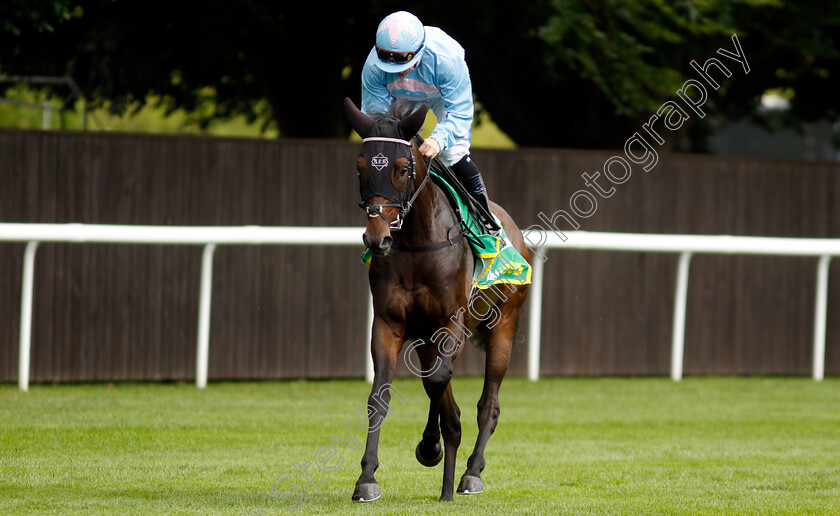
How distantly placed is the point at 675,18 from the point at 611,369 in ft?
11.6

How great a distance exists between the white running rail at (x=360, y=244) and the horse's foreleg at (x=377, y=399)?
3.53 m

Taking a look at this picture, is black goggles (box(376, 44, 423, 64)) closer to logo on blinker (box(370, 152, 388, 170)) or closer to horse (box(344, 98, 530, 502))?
horse (box(344, 98, 530, 502))

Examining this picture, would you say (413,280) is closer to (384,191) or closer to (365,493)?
(384,191)

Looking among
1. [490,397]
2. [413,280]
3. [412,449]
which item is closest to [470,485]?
[490,397]

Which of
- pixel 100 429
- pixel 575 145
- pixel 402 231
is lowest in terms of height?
pixel 100 429

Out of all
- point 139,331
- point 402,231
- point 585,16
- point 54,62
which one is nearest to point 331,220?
point 139,331

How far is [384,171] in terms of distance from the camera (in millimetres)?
4859

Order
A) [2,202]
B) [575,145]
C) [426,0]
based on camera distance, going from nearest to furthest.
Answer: [2,202] → [426,0] → [575,145]

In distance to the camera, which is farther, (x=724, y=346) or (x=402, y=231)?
(x=724, y=346)

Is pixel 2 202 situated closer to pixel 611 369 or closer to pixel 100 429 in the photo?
pixel 100 429

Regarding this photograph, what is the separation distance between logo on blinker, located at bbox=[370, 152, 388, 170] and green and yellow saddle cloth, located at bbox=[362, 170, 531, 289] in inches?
25.5

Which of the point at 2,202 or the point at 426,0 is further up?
the point at 426,0

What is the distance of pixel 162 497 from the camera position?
17.2 ft

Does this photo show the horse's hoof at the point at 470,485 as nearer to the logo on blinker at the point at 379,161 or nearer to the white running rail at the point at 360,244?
the logo on blinker at the point at 379,161
